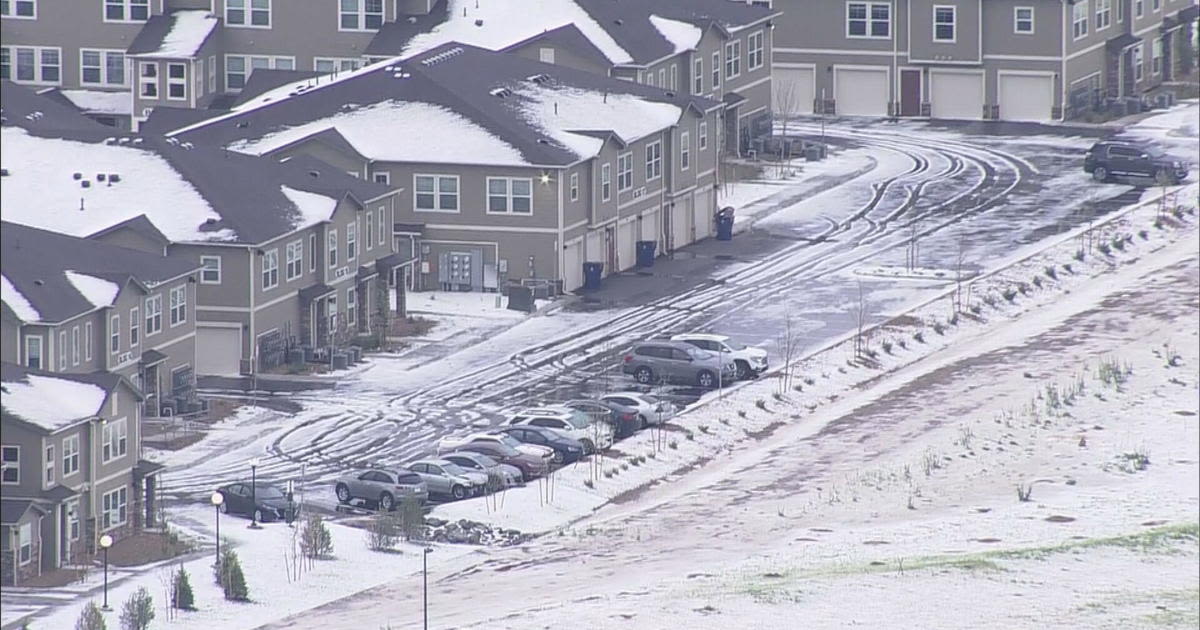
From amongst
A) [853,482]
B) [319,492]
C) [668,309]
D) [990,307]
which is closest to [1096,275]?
[990,307]

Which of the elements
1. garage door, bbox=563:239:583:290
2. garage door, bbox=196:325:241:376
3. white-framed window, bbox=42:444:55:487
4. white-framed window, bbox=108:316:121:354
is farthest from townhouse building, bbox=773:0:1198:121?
white-framed window, bbox=42:444:55:487

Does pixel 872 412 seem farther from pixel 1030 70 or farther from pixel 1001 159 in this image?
pixel 1030 70

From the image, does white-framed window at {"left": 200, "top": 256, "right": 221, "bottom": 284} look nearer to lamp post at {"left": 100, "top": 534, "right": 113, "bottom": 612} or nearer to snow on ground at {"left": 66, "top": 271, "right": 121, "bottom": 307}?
snow on ground at {"left": 66, "top": 271, "right": 121, "bottom": 307}

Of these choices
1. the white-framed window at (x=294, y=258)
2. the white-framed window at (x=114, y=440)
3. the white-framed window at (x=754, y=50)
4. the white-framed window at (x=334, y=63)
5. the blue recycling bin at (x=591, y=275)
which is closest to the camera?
the white-framed window at (x=114, y=440)

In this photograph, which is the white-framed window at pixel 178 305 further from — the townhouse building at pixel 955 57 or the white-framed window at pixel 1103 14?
the white-framed window at pixel 1103 14

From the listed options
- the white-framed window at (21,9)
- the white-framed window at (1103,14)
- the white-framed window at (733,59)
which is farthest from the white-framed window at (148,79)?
the white-framed window at (1103,14)

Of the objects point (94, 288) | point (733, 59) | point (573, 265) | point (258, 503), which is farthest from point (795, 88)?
point (258, 503)
